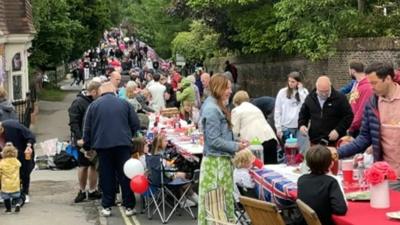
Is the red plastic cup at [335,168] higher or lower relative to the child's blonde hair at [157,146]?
higher

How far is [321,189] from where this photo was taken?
6.34 metres

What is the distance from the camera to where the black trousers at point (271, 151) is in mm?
11680

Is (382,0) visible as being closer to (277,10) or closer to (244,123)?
(277,10)

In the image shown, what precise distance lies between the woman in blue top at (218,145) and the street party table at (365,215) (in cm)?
195

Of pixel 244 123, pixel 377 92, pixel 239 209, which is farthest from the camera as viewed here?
pixel 244 123

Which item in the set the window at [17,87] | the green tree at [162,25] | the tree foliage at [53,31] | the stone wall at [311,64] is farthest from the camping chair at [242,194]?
the green tree at [162,25]

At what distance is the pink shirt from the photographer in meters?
6.99

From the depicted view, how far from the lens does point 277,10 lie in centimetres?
2714

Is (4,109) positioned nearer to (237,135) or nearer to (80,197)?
(80,197)

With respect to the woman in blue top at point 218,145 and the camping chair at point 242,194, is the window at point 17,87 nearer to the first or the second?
the camping chair at point 242,194

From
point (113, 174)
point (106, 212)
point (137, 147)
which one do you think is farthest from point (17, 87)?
point (113, 174)

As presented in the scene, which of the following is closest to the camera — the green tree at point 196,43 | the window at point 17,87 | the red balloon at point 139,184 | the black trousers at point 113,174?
the red balloon at point 139,184

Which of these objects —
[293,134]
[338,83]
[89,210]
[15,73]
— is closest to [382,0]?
[338,83]

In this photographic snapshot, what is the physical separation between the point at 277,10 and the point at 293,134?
1499 cm
